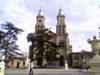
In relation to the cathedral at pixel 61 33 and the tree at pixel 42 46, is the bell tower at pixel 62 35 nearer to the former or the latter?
the cathedral at pixel 61 33

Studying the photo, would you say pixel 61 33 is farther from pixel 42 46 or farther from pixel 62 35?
pixel 42 46

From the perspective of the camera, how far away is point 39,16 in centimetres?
9156

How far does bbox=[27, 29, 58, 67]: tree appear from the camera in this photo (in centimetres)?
6938

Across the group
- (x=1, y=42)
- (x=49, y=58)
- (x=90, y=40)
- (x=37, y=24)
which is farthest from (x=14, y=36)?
(x=90, y=40)

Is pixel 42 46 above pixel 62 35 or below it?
below

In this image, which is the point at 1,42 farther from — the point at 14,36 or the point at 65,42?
the point at 65,42

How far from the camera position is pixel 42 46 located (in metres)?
69.8

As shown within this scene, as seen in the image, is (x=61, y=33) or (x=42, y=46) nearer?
(x=42, y=46)

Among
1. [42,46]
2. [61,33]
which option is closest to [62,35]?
[61,33]

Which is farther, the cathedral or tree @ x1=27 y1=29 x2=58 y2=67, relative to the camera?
the cathedral

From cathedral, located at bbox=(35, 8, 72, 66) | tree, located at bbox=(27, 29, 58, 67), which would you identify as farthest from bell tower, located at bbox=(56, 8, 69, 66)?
tree, located at bbox=(27, 29, 58, 67)

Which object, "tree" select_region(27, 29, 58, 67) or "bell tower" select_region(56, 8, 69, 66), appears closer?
"tree" select_region(27, 29, 58, 67)

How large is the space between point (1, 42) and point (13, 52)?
13.5ft

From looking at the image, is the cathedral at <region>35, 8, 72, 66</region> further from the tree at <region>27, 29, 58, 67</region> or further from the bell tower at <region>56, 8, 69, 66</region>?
the tree at <region>27, 29, 58, 67</region>
